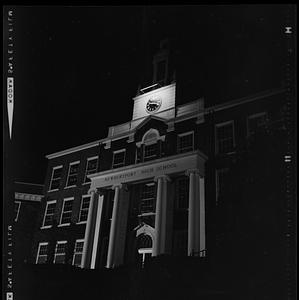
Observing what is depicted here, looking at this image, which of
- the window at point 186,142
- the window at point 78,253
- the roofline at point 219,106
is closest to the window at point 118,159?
the roofline at point 219,106

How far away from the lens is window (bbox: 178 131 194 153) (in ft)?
13.6

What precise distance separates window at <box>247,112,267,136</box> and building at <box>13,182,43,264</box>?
9.02 ft

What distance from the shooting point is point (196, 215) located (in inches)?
156

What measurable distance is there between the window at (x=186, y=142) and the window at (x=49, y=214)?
179 cm

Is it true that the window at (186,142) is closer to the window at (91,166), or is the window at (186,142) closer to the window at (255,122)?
the window at (255,122)

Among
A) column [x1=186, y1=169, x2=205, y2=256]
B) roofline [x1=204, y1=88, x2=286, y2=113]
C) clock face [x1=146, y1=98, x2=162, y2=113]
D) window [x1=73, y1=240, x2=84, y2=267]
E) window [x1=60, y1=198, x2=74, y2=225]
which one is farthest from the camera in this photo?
clock face [x1=146, y1=98, x2=162, y2=113]

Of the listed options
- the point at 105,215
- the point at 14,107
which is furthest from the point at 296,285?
the point at 14,107

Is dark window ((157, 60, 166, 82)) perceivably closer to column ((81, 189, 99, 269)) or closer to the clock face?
the clock face

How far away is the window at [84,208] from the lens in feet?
14.3

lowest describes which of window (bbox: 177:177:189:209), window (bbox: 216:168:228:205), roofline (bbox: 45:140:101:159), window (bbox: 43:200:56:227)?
window (bbox: 43:200:56:227)

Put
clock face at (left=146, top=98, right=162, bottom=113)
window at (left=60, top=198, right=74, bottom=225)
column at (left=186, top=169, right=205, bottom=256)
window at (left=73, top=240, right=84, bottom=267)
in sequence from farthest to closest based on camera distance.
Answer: clock face at (left=146, top=98, right=162, bottom=113), window at (left=60, top=198, right=74, bottom=225), window at (left=73, top=240, right=84, bottom=267), column at (left=186, top=169, right=205, bottom=256)

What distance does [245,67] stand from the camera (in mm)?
4109

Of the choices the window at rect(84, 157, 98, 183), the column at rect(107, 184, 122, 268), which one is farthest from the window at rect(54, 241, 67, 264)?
the window at rect(84, 157, 98, 183)

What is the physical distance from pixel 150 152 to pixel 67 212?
131 cm
